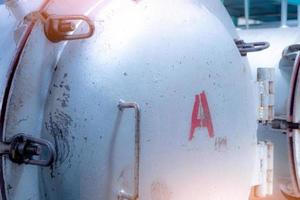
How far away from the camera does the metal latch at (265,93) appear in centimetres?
170

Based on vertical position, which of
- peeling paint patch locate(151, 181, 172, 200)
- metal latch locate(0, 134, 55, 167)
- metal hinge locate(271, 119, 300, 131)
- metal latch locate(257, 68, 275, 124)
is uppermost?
metal latch locate(257, 68, 275, 124)

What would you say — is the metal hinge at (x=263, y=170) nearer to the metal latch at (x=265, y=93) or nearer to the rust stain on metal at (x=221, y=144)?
the metal latch at (x=265, y=93)

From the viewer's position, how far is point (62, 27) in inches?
39.3

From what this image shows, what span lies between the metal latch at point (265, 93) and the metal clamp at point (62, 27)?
861mm

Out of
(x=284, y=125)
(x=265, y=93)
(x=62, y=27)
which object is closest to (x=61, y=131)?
(x=62, y=27)

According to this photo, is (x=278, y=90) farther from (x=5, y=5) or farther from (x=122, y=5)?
(x=5, y=5)

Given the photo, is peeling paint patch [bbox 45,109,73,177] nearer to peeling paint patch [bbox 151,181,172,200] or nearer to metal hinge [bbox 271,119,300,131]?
peeling paint patch [bbox 151,181,172,200]

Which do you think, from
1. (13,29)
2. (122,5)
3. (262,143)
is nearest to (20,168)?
(13,29)

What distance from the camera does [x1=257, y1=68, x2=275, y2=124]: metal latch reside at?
66.9 inches

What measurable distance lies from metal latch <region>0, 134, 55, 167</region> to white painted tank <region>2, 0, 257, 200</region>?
0.02m

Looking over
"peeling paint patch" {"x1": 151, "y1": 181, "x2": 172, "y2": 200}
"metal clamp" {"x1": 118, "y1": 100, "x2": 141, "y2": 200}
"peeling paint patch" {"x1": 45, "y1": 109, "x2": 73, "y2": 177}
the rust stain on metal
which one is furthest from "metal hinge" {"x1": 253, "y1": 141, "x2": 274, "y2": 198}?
"peeling paint patch" {"x1": 45, "y1": 109, "x2": 73, "y2": 177}

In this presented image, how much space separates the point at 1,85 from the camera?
3.13ft

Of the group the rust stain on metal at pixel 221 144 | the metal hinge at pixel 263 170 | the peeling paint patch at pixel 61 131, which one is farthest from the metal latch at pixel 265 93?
the peeling paint patch at pixel 61 131

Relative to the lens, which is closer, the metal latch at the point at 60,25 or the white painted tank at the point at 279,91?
the metal latch at the point at 60,25
